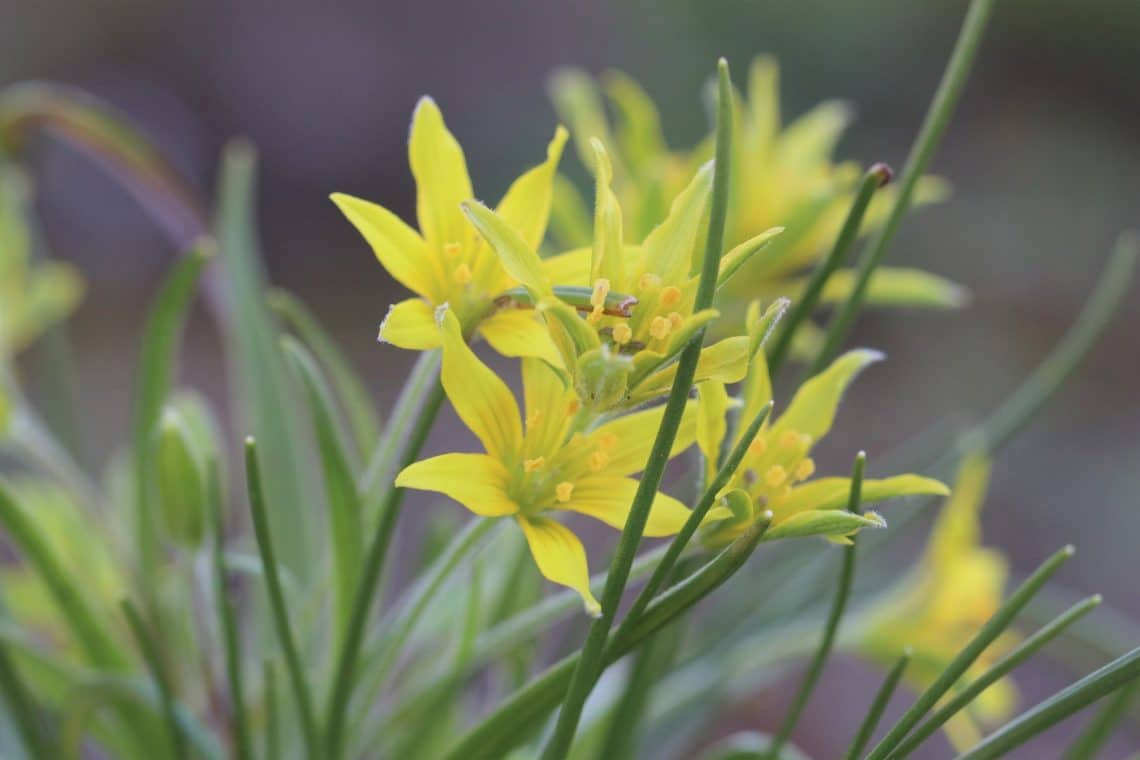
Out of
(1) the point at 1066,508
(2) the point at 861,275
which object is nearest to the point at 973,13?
(2) the point at 861,275

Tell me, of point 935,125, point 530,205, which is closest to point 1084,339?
point 935,125

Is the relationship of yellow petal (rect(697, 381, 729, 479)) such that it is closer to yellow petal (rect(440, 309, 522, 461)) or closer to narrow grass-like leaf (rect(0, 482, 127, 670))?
yellow petal (rect(440, 309, 522, 461))

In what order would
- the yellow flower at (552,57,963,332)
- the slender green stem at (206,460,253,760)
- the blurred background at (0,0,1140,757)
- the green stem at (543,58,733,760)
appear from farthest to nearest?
the blurred background at (0,0,1140,757) < the yellow flower at (552,57,963,332) < the slender green stem at (206,460,253,760) < the green stem at (543,58,733,760)

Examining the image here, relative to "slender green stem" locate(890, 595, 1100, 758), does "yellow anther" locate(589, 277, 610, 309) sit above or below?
above

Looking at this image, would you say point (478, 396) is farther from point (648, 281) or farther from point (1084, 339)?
point (1084, 339)

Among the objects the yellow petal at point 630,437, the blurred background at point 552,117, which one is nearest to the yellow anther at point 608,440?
the yellow petal at point 630,437

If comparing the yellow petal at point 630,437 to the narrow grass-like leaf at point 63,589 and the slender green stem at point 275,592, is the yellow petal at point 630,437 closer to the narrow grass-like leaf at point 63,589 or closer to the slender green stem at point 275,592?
the slender green stem at point 275,592

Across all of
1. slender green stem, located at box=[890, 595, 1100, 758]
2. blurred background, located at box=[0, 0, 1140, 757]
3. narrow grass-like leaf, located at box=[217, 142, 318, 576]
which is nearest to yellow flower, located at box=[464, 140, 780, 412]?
slender green stem, located at box=[890, 595, 1100, 758]
